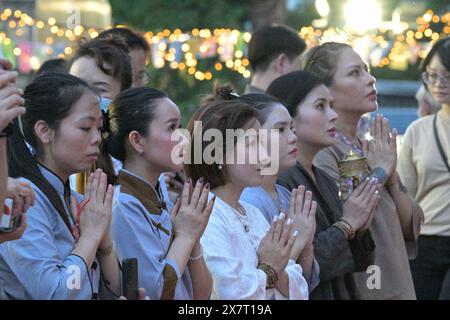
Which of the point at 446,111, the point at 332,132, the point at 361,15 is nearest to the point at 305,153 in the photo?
the point at 332,132

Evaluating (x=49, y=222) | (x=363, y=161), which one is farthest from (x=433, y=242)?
(x=49, y=222)

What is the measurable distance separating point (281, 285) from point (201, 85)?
462 inches

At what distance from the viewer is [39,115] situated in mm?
3461

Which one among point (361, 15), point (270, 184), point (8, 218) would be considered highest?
point (361, 15)

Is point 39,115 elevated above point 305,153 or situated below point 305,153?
above

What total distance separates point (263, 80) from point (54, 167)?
2.58m

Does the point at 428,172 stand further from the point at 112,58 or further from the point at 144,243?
the point at 144,243

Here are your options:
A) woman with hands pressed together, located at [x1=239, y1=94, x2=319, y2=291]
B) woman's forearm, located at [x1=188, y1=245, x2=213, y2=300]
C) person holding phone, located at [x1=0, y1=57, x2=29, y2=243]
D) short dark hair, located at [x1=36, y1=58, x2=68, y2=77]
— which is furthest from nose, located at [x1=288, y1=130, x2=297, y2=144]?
person holding phone, located at [x1=0, y1=57, x2=29, y2=243]

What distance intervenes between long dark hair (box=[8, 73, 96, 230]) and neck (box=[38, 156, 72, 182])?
0.09 ft

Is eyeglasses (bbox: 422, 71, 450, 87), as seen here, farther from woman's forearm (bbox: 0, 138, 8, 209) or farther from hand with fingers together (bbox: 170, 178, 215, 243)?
woman's forearm (bbox: 0, 138, 8, 209)

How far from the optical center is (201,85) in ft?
50.5

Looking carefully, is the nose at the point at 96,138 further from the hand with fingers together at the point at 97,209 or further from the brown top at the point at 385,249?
the brown top at the point at 385,249

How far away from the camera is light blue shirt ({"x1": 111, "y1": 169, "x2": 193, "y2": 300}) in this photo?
3.42 metres

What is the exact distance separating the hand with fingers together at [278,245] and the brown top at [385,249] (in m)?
0.83
